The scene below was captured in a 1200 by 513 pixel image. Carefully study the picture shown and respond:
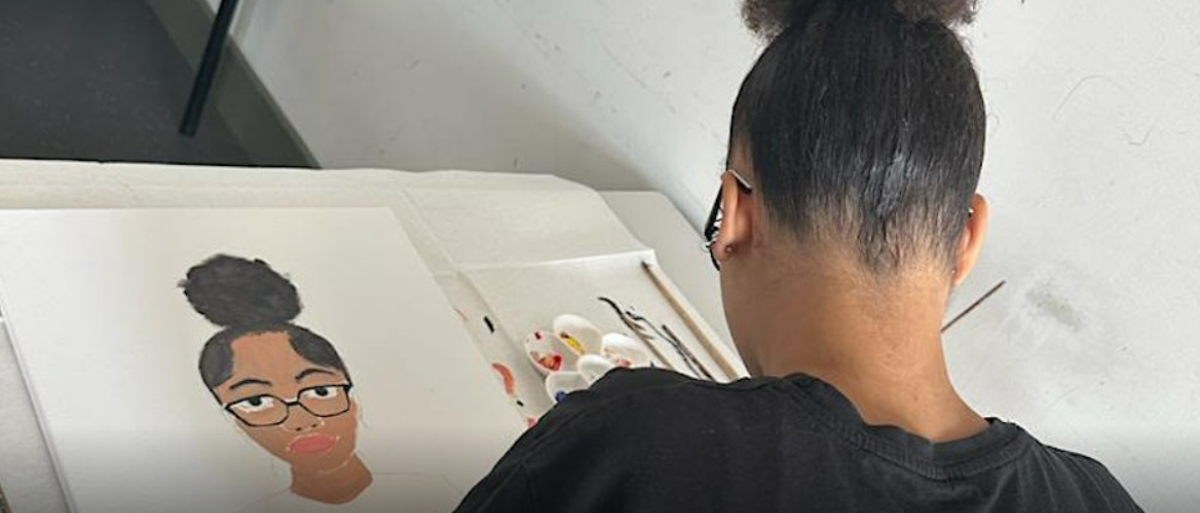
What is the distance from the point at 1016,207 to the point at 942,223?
18.7 inches

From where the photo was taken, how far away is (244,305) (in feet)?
2.57

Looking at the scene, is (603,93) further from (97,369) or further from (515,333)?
(97,369)

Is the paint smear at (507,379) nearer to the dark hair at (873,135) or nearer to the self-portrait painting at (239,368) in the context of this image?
the self-portrait painting at (239,368)

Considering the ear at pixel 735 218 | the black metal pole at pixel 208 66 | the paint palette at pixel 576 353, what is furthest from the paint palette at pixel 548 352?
the black metal pole at pixel 208 66

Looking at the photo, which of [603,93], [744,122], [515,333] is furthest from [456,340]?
[603,93]

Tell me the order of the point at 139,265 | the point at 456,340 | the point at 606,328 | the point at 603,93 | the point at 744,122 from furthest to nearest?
1. the point at 603,93
2. the point at 606,328
3. the point at 456,340
4. the point at 139,265
5. the point at 744,122

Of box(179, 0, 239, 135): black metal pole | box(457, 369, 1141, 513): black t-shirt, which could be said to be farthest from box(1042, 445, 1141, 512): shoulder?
box(179, 0, 239, 135): black metal pole

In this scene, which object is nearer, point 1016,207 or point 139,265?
point 139,265

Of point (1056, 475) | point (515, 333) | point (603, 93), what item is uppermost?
point (603, 93)

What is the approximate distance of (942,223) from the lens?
2.00ft

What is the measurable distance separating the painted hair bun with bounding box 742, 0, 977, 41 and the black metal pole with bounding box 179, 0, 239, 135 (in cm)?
136

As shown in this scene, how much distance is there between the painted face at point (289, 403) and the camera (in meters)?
0.71

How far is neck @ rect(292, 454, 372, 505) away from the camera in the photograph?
2.27 feet

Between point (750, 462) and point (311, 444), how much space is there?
1.16 feet
